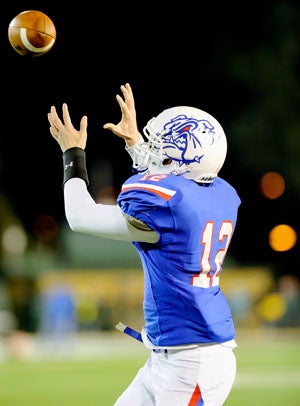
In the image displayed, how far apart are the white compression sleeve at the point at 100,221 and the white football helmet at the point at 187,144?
1.00 ft

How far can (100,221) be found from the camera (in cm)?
399

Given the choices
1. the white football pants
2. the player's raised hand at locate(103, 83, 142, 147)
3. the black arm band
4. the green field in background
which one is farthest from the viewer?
the green field in background

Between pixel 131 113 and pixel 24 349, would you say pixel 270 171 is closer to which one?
pixel 24 349

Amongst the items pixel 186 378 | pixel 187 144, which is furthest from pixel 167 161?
pixel 186 378

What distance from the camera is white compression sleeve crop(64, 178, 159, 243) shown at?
396cm

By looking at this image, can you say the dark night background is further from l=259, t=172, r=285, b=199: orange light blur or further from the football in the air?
the football in the air

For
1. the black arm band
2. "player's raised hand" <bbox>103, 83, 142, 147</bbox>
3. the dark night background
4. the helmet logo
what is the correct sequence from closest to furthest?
the helmet logo, the black arm band, "player's raised hand" <bbox>103, 83, 142, 147</bbox>, the dark night background

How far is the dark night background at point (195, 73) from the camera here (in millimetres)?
31172

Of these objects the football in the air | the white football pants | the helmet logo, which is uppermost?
the football in the air

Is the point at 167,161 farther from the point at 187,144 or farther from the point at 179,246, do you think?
the point at 179,246

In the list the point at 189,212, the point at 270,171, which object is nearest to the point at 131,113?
the point at 189,212

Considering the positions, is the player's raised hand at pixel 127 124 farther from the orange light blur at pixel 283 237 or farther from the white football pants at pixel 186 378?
the orange light blur at pixel 283 237

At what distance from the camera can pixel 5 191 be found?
1375 inches

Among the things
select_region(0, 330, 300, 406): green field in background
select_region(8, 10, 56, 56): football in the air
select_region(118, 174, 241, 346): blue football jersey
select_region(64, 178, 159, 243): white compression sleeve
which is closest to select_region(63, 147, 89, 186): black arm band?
select_region(64, 178, 159, 243): white compression sleeve
